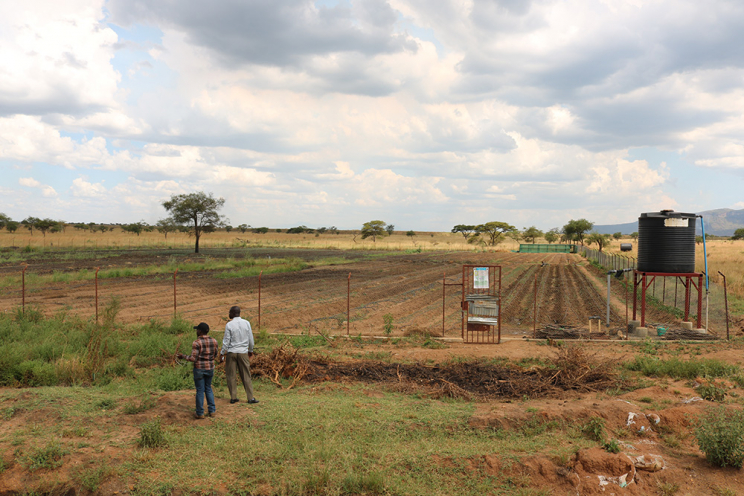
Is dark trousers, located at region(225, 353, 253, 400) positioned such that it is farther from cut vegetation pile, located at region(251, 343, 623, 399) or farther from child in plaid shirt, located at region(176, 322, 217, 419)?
cut vegetation pile, located at region(251, 343, 623, 399)

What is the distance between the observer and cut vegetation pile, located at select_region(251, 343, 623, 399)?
9805 mm

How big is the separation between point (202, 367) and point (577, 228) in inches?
4133

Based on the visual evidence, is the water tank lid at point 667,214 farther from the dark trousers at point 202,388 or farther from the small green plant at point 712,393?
the dark trousers at point 202,388

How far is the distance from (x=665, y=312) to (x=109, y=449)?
2193 centimetres

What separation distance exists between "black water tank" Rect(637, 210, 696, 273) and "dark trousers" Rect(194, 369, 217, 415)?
15.0 metres

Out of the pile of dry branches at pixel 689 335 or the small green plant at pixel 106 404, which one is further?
the pile of dry branches at pixel 689 335

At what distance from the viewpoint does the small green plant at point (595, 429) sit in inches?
290

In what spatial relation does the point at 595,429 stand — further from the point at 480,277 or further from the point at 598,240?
the point at 598,240

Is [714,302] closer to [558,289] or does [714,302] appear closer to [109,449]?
[558,289]

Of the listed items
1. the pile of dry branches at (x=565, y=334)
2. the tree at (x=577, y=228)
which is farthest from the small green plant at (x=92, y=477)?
the tree at (x=577, y=228)

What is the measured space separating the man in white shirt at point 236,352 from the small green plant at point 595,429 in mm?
5750

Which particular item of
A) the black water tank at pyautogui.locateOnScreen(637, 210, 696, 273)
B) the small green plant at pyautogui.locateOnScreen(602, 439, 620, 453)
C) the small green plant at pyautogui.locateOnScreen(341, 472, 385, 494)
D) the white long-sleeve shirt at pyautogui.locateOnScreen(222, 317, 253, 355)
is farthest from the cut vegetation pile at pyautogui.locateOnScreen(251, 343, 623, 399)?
the black water tank at pyautogui.locateOnScreen(637, 210, 696, 273)

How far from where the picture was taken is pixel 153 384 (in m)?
9.80

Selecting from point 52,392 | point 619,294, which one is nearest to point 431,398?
point 52,392
